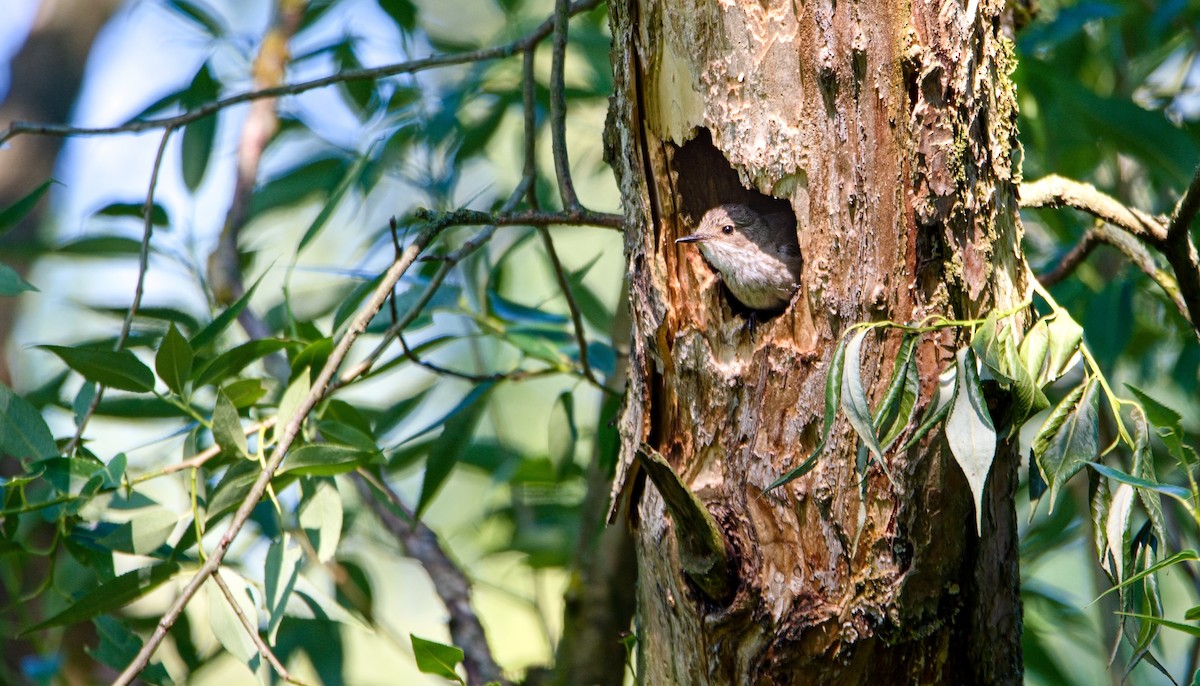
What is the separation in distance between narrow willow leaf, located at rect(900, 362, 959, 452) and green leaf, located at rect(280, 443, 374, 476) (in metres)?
1.13

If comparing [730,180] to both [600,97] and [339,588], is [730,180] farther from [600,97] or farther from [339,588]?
[339,588]

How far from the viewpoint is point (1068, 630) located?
382 centimetres

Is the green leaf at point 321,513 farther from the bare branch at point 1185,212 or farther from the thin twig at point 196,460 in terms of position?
the bare branch at point 1185,212

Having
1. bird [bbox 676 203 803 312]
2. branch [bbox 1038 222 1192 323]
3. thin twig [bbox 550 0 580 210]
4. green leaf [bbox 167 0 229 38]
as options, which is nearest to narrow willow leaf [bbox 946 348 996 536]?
bird [bbox 676 203 803 312]

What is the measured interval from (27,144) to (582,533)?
3.47 metres

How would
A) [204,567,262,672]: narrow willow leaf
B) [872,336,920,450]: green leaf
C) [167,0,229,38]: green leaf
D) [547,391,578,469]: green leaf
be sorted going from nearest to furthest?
[872,336,920,450]: green leaf → [204,567,262,672]: narrow willow leaf → [547,391,578,469]: green leaf → [167,0,229,38]: green leaf

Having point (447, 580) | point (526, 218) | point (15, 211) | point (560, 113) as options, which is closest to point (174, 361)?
point (15, 211)

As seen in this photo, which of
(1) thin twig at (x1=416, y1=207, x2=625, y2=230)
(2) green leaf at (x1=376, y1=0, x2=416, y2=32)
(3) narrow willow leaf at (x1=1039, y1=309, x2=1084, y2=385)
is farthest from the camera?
(2) green leaf at (x1=376, y1=0, x2=416, y2=32)

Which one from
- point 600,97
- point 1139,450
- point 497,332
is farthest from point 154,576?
point 600,97

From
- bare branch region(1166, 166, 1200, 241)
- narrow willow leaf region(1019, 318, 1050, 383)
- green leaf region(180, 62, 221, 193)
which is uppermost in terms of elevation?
green leaf region(180, 62, 221, 193)

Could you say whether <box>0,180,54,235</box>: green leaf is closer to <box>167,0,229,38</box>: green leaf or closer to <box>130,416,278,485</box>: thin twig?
<box>130,416,278,485</box>: thin twig

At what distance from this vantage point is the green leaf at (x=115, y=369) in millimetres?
2119

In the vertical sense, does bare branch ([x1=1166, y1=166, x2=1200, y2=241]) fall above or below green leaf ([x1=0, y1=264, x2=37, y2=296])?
above

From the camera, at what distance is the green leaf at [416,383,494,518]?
9.11ft
